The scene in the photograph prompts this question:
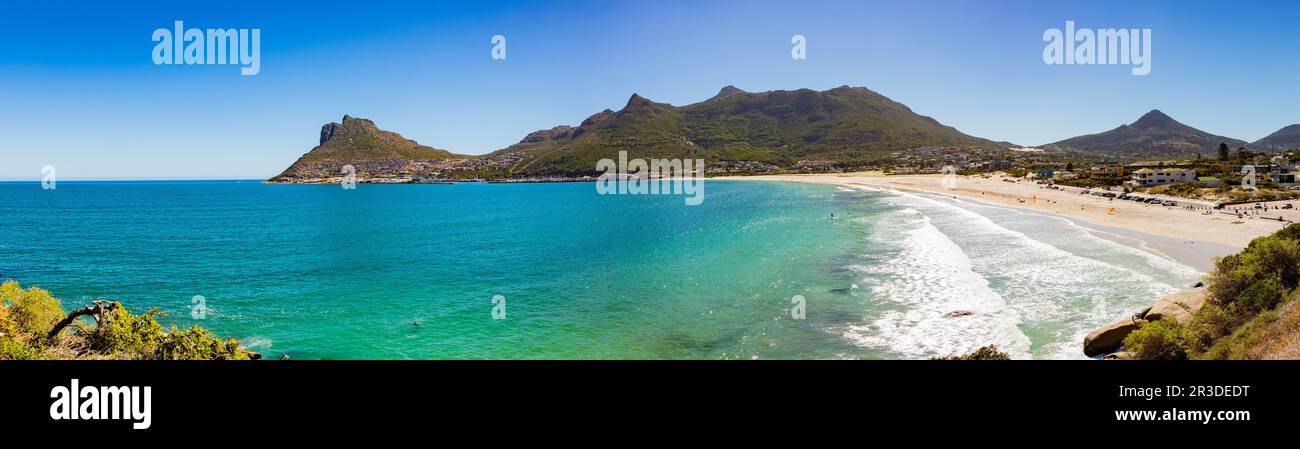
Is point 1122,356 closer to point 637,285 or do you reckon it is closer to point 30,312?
point 637,285

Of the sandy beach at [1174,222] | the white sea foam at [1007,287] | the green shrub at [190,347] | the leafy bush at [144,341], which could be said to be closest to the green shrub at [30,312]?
the leafy bush at [144,341]

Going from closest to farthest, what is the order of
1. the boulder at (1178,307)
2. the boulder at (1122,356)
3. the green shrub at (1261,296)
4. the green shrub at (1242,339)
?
the green shrub at (1242,339)
the green shrub at (1261,296)
the boulder at (1122,356)
the boulder at (1178,307)

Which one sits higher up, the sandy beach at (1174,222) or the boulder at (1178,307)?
the sandy beach at (1174,222)

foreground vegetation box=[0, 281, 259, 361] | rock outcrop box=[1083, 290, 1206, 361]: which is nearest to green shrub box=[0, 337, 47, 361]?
foreground vegetation box=[0, 281, 259, 361]

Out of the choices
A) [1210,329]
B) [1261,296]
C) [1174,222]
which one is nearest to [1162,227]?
[1174,222]

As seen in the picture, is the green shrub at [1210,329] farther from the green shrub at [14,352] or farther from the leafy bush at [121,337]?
the leafy bush at [121,337]

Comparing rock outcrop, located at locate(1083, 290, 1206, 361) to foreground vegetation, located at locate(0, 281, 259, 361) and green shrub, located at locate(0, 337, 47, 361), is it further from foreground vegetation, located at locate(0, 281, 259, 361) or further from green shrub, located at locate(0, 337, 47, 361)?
green shrub, located at locate(0, 337, 47, 361)
